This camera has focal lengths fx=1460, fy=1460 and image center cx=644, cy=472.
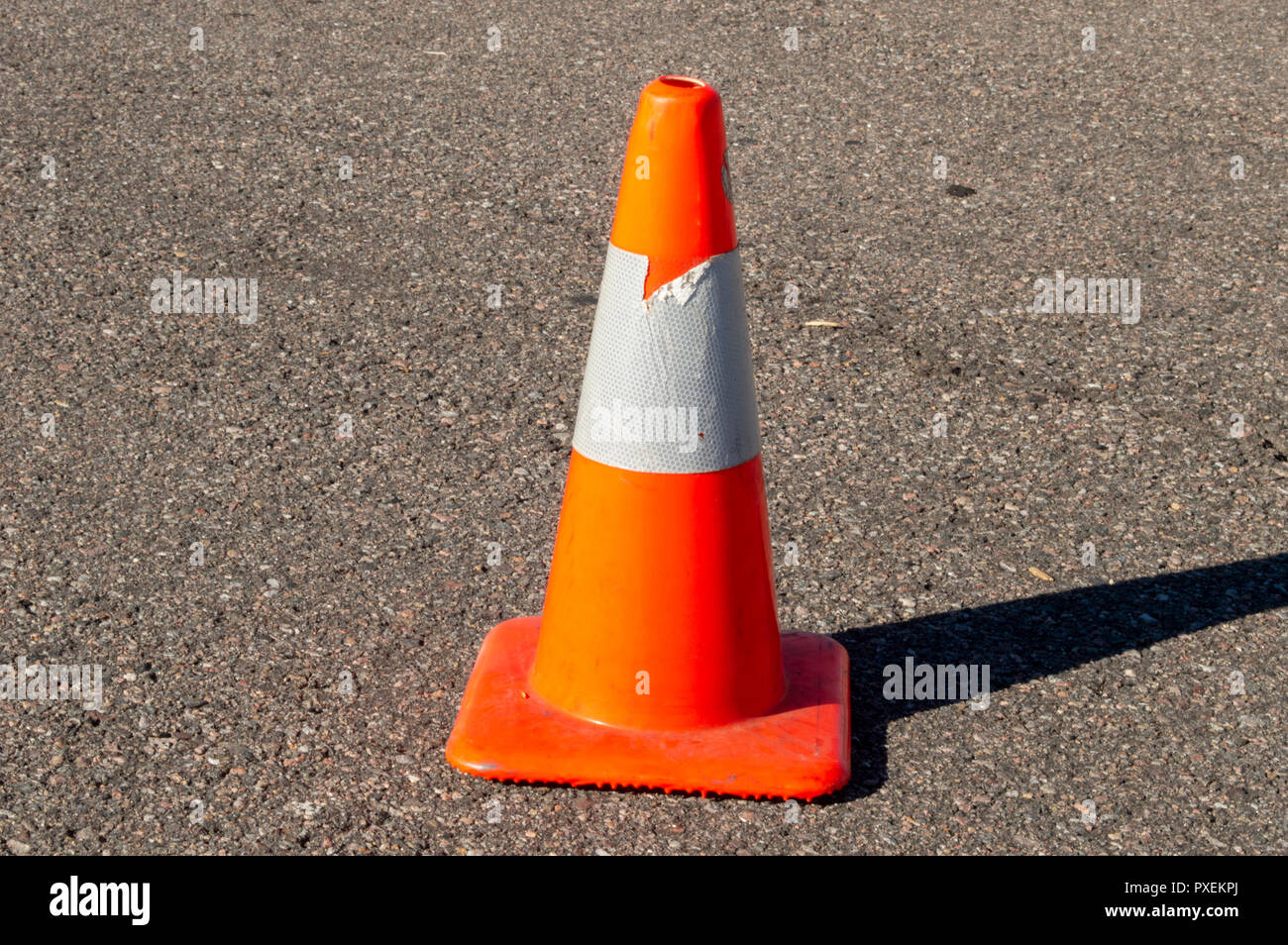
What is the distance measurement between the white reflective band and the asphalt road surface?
72 centimetres

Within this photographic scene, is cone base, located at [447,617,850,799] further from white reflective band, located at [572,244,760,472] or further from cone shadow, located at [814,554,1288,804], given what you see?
white reflective band, located at [572,244,760,472]

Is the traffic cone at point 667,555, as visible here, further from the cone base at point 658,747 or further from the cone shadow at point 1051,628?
the cone shadow at point 1051,628

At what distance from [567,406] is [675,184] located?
1722 mm

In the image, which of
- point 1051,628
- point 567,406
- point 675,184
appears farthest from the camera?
point 567,406

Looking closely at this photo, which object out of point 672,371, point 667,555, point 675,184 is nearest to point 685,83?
point 675,184

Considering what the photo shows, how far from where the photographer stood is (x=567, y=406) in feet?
15.1

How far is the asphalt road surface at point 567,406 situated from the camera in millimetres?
3104

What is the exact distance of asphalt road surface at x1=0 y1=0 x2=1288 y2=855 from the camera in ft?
10.2

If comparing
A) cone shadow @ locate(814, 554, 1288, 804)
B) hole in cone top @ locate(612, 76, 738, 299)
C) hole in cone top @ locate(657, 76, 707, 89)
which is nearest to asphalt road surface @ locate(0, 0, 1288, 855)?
cone shadow @ locate(814, 554, 1288, 804)

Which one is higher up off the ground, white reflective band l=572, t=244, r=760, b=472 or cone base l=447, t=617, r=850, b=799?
white reflective band l=572, t=244, r=760, b=472

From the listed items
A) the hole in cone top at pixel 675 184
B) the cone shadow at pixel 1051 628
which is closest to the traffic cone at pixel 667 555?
the hole in cone top at pixel 675 184

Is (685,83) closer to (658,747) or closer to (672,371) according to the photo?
(672,371)
